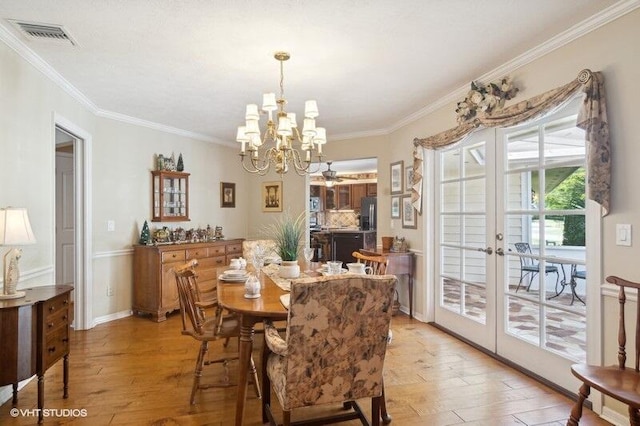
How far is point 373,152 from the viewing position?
530cm

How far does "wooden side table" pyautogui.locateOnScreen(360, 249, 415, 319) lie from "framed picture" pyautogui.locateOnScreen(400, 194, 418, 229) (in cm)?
35

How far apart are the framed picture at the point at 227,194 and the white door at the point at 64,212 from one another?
2.00 metres

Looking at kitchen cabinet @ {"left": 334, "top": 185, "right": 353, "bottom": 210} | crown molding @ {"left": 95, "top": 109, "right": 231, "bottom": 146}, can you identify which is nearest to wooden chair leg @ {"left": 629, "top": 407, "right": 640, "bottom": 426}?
crown molding @ {"left": 95, "top": 109, "right": 231, "bottom": 146}

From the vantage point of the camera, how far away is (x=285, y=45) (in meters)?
2.65

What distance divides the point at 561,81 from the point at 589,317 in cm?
160

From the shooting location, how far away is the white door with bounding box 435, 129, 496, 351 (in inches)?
131

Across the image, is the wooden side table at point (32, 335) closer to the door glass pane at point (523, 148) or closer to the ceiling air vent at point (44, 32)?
the ceiling air vent at point (44, 32)

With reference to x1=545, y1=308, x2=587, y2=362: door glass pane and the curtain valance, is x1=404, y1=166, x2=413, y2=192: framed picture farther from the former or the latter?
x1=545, y1=308, x2=587, y2=362: door glass pane

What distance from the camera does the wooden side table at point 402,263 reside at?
4.34 metres

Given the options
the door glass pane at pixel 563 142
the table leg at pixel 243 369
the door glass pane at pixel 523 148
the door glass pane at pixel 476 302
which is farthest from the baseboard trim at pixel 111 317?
the door glass pane at pixel 563 142

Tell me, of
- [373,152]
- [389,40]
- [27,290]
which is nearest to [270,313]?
[27,290]

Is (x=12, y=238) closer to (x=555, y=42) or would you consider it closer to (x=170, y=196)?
(x=170, y=196)

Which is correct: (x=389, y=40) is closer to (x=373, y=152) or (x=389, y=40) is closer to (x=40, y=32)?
(x=40, y=32)

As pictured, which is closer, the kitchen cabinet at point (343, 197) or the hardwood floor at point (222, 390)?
the hardwood floor at point (222, 390)
